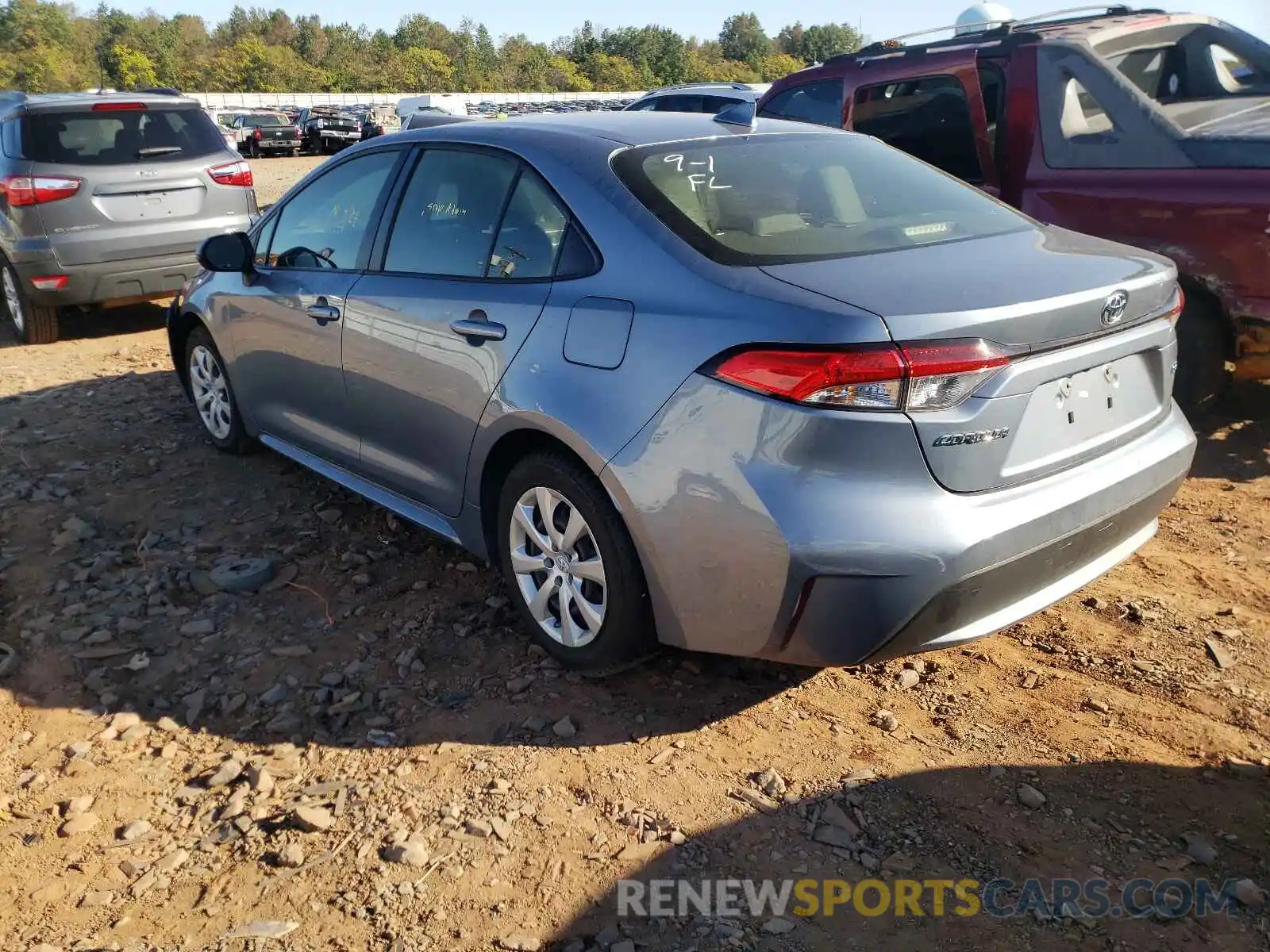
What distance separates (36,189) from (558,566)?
6292mm

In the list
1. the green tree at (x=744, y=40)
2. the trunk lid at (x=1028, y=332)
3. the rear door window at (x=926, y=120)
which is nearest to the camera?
the trunk lid at (x=1028, y=332)

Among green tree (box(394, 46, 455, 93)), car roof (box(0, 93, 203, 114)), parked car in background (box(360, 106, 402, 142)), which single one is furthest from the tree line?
car roof (box(0, 93, 203, 114))

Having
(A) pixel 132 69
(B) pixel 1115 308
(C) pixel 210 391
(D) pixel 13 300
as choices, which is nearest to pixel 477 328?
(B) pixel 1115 308

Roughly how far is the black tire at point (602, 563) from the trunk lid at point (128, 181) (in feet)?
19.1

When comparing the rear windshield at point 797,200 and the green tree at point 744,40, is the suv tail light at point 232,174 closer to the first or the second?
the rear windshield at point 797,200

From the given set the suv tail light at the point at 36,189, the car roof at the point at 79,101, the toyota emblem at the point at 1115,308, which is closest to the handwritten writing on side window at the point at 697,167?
the toyota emblem at the point at 1115,308

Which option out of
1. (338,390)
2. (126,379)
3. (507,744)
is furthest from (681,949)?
(126,379)

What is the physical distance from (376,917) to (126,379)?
5554 millimetres

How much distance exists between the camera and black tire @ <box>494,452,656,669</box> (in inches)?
119

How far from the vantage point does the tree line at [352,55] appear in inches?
3265

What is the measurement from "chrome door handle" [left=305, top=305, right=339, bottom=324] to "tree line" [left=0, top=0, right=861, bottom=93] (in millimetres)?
78683

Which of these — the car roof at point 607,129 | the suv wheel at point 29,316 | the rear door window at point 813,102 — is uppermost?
the rear door window at point 813,102

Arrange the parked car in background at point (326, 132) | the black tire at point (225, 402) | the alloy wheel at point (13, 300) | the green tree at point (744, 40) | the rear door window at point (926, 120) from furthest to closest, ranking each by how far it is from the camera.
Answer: the green tree at point (744, 40), the parked car in background at point (326, 132), the alloy wheel at point (13, 300), the rear door window at point (926, 120), the black tire at point (225, 402)

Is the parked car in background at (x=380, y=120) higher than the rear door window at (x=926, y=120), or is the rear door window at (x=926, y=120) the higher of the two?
the parked car in background at (x=380, y=120)
